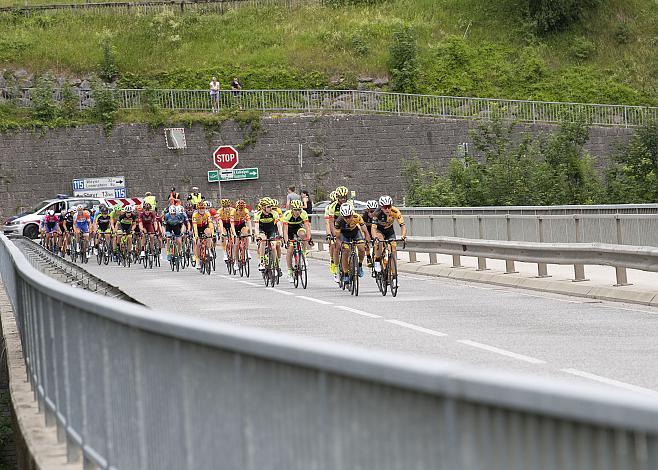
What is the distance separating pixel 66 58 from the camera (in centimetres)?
7062

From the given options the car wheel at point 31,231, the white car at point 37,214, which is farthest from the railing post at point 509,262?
the car wheel at point 31,231

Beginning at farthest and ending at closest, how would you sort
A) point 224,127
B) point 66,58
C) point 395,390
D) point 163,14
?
1. point 163,14
2. point 66,58
3. point 224,127
4. point 395,390

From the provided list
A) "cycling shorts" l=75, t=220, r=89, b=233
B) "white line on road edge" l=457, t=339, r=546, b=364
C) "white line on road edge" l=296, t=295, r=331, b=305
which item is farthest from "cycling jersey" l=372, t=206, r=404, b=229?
"cycling shorts" l=75, t=220, r=89, b=233

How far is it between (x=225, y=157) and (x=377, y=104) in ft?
38.5

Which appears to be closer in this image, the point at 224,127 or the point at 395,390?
the point at 395,390

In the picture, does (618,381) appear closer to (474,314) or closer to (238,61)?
(474,314)

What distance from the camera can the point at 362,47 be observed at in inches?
2813

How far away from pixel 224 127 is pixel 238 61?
8421 millimetres

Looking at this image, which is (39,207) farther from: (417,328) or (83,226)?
(417,328)

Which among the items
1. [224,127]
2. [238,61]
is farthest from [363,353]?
[238,61]

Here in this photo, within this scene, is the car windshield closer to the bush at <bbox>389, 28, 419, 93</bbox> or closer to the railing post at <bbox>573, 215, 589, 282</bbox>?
the bush at <bbox>389, 28, 419, 93</bbox>

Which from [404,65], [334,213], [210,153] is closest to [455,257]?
[334,213]

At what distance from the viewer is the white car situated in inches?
2341

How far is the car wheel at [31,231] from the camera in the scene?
60375 mm
